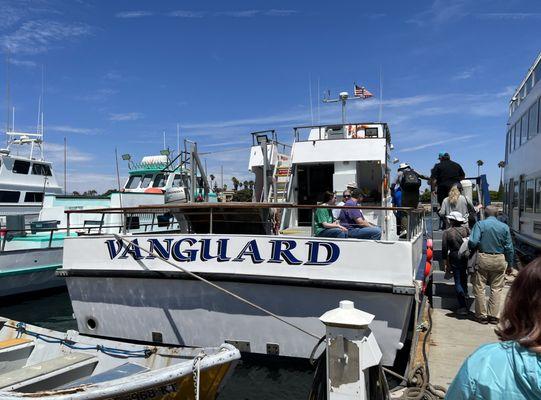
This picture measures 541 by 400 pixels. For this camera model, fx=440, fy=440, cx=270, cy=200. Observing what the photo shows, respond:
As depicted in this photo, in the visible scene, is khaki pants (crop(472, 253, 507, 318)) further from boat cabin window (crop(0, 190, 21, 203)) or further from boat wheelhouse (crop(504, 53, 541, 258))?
boat cabin window (crop(0, 190, 21, 203))

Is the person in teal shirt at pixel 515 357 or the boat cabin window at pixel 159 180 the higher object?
the boat cabin window at pixel 159 180

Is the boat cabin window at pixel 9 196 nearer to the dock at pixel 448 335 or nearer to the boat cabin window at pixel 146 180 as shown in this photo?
the boat cabin window at pixel 146 180

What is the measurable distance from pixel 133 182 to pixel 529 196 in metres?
13.7

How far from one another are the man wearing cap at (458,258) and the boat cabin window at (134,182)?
12957 millimetres

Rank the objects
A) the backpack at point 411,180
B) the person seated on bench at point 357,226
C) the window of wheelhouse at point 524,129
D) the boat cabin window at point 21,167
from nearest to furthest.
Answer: the person seated on bench at point 357,226, the backpack at point 411,180, the window of wheelhouse at point 524,129, the boat cabin window at point 21,167

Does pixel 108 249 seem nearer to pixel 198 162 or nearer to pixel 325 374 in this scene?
pixel 198 162

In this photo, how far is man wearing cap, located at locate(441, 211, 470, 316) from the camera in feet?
23.0

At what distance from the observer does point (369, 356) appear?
3428mm

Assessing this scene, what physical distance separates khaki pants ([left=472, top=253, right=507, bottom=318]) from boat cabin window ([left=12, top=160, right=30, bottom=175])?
55.2 ft

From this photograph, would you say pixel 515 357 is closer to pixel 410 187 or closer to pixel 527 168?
pixel 410 187

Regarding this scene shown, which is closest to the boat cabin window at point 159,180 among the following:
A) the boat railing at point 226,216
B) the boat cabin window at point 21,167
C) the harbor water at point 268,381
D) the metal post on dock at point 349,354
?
the boat cabin window at point 21,167

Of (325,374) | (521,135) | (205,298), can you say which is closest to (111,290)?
(205,298)

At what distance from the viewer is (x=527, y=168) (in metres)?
12.7

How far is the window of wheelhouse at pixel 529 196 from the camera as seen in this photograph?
11719mm
